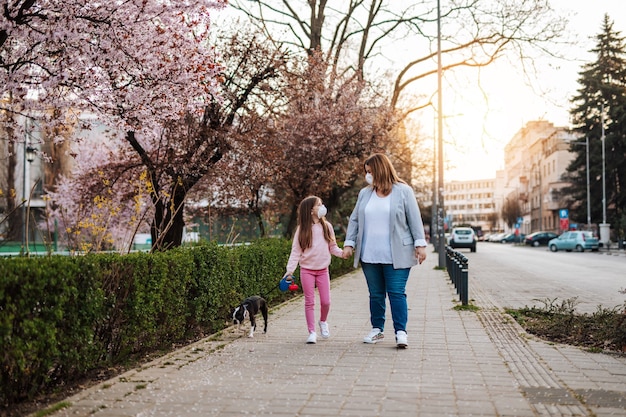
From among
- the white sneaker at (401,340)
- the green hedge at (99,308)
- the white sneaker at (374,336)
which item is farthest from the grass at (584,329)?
the green hedge at (99,308)

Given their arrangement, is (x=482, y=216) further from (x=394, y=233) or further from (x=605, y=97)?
(x=394, y=233)

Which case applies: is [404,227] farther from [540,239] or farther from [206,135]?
[540,239]

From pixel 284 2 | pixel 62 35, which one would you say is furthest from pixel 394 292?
pixel 284 2

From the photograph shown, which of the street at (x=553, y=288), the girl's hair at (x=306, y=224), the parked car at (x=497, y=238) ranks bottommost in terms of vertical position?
the street at (x=553, y=288)

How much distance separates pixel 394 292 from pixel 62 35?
5.87 meters

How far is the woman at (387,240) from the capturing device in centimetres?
755

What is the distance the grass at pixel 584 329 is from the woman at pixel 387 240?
2118 millimetres

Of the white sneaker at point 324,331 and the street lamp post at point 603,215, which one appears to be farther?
the street lamp post at point 603,215

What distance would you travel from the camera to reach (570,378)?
238 inches

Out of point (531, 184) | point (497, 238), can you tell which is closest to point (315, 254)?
point (497, 238)

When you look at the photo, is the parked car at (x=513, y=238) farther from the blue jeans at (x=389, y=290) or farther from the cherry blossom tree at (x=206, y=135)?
the blue jeans at (x=389, y=290)

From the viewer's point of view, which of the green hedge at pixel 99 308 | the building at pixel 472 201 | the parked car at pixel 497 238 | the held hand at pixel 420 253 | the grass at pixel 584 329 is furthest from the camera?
the building at pixel 472 201

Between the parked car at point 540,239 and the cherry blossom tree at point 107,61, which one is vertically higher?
the cherry blossom tree at point 107,61

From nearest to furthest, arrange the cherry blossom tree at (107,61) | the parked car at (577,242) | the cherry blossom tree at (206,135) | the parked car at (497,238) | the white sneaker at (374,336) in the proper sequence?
the white sneaker at (374,336) → the cherry blossom tree at (107,61) → the cherry blossom tree at (206,135) → the parked car at (577,242) → the parked car at (497,238)
